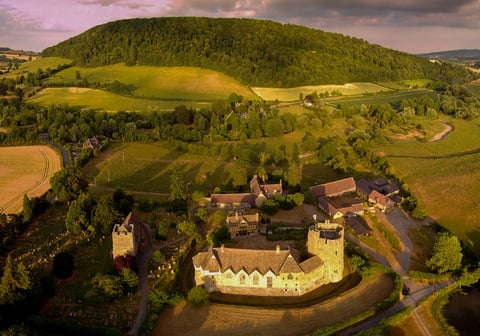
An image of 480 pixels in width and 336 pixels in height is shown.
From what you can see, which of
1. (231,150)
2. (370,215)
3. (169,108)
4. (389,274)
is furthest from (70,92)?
(389,274)

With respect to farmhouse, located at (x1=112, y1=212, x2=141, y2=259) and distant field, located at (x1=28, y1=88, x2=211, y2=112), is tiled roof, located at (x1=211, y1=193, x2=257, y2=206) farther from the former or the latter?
distant field, located at (x1=28, y1=88, x2=211, y2=112)

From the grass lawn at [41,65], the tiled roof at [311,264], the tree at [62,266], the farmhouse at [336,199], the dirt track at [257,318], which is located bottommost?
the dirt track at [257,318]

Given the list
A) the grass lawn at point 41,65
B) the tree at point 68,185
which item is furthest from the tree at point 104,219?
the grass lawn at point 41,65

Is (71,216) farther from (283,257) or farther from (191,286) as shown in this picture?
(283,257)

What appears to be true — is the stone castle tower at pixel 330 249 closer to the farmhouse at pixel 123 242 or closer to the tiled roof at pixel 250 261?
the tiled roof at pixel 250 261

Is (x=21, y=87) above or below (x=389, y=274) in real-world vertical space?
above

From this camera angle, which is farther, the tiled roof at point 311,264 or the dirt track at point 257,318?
the tiled roof at point 311,264

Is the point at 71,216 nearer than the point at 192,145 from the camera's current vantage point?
Yes

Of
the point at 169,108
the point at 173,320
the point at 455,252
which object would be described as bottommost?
the point at 173,320

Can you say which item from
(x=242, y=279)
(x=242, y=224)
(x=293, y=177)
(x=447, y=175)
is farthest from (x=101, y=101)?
(x=242, y=279)
